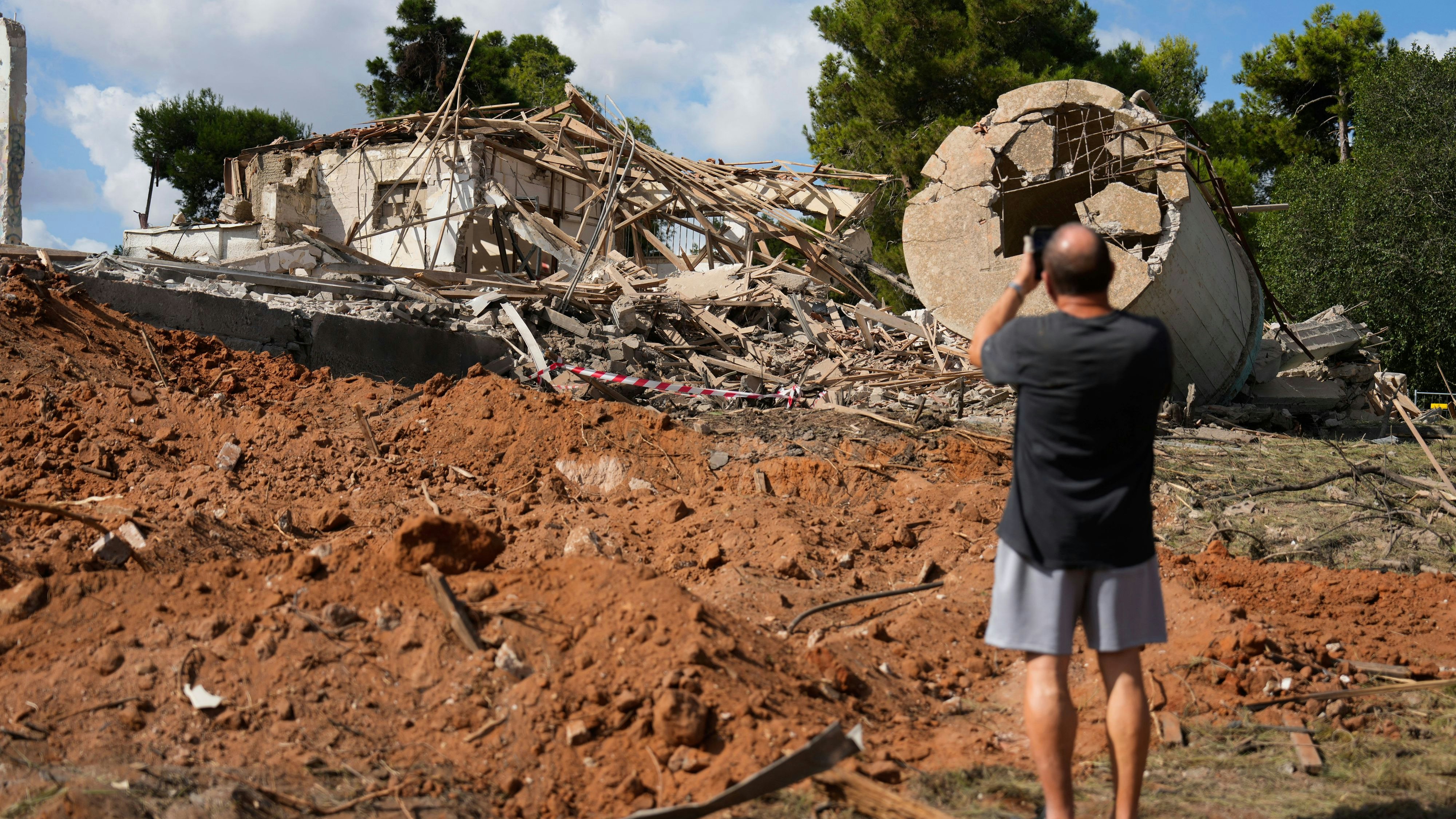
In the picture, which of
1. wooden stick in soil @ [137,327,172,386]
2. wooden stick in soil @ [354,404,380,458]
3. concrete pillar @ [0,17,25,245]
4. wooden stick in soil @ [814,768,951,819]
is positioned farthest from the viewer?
concrete pillar @ [0,17,25,245]

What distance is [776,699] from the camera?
323cm

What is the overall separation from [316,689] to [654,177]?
10.3 m

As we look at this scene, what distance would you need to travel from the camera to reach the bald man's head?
98.3 inches

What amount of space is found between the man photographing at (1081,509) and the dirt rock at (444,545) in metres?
2.12

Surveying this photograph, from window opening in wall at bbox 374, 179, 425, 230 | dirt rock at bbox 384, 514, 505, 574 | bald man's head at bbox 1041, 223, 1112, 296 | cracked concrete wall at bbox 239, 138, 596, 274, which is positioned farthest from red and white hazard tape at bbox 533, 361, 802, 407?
window opening in wall at bbox 374, 179, 425, 230

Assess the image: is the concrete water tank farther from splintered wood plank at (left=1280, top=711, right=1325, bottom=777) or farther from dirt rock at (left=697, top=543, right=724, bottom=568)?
splintered wood plank at (left=1280, top=711, right=1325, bottom=777)

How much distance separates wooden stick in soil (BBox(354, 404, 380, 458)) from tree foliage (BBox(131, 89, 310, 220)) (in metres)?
26.9

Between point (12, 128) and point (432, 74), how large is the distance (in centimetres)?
2371

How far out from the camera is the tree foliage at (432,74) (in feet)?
102

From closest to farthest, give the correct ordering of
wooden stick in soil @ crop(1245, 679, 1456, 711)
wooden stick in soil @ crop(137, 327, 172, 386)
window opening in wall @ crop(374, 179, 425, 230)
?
wooden stick in soil @ crop(1245, 679, 1456, 711), wooden stick in soil @ crop(137, 327, 172, 386), window opening in wall @ crop(374, 179, 425, 230)

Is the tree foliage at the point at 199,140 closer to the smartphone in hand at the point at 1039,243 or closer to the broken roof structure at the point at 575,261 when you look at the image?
the broken roof structure at the point at 575,261

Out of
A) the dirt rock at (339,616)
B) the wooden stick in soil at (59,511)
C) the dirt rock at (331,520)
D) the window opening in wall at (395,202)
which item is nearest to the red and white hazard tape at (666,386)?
the dirt rock at (331,520)

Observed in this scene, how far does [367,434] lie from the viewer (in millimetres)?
6199

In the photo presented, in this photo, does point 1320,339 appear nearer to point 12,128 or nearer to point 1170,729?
point 1170,729
